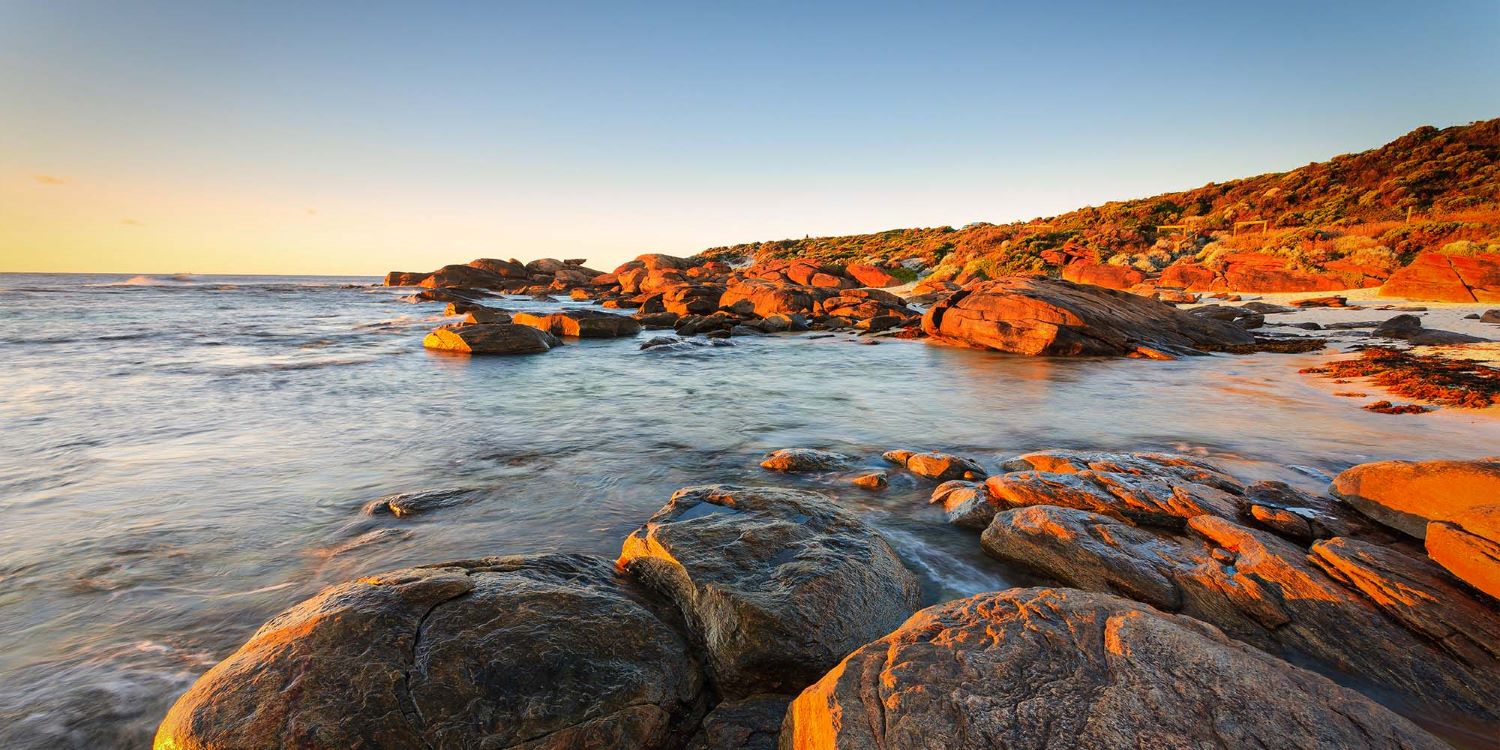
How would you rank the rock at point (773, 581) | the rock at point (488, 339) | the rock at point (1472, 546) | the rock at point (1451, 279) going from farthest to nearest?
the rock at point (1451, 279), the rock at point (488, 339), the rock at point (1472, 546), the rock at point (773, 581)

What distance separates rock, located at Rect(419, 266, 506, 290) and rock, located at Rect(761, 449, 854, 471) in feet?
207

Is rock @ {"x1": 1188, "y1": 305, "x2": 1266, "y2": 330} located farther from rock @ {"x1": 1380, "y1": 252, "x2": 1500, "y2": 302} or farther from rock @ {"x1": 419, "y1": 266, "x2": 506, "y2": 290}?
rock @ {"x1": 419, "y1": 266, "x2": 506, "y2": 290}

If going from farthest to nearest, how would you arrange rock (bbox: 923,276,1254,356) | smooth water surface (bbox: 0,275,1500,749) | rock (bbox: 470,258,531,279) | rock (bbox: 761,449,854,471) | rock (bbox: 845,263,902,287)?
rock (bbox: 470,258,531,279) → rock (bbox: 845,263,902,287) → rock (bbox: 923,276,1254,356) → rock (bbox: 761,449,854,471) → smooth water surface (bbox: 0,275,1500,749)

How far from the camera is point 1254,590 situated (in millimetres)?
3977

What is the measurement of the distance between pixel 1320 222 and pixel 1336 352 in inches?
1382

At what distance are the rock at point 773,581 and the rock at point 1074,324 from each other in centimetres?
1592

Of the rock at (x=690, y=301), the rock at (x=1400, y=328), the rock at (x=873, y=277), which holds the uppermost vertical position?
the rock at (x=873, y=277)

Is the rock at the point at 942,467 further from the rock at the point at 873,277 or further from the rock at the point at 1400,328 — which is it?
the rock at the point at 873,277

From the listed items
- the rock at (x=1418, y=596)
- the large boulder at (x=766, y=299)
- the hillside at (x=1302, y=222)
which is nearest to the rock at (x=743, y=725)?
the rock at (x=1418, y=596)

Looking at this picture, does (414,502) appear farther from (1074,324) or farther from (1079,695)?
(1074,324)

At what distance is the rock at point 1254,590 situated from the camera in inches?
133

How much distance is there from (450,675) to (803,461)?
5402 millimetres

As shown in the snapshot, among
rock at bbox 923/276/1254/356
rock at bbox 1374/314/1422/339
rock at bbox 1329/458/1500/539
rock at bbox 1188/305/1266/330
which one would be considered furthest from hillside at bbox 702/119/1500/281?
rock at bbox 1329/458/1500/539

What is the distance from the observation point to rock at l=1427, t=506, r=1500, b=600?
3.72m
